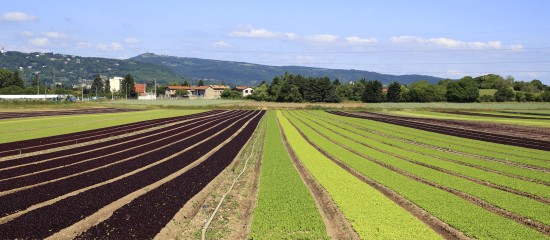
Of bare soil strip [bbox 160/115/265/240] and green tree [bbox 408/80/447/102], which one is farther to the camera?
green tree [bbox 408/80/447/102]

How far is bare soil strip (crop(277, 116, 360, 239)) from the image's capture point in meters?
12.6

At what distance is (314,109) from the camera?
112625 millimetres

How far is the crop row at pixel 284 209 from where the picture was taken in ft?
40.5

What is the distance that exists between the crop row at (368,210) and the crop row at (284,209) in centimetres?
109

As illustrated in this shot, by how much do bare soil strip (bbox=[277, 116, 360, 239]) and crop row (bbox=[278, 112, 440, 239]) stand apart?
180 mm

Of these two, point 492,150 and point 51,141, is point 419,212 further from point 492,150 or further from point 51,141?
point 51,141

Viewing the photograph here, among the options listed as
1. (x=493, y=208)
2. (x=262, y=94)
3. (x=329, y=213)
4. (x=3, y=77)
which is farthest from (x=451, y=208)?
(x=3, y=77)

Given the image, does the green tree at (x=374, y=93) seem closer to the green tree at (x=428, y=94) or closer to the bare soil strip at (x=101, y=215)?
the green tree at (x=428, y=94)

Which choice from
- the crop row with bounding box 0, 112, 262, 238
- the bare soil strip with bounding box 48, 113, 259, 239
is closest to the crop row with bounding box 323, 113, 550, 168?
the crop row with bounding box 0, 112, 262, 238

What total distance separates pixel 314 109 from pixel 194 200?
97036 millimetres

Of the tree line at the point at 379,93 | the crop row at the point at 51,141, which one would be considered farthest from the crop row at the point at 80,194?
the tree line at the point at 379,93

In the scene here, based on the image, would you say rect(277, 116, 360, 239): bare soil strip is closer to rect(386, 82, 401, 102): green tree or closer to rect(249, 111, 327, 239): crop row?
rect(249, 111, 327, 239): crop row

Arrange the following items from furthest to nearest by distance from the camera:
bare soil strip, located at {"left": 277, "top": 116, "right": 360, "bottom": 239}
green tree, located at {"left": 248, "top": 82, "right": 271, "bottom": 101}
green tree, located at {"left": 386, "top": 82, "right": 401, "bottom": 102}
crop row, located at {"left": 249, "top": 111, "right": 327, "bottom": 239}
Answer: green tree, located at {"left": 248, "top": 82, "right": 271, "bottom": 101} → green tree, located at {"left": 386, "top": 82, "right": 401, "bottom": 102} → bare soil strip, located at {"left": 277, "top": 116, "right": 360, "bottom": 239} → crop row, located at {"left": 249, "top": 111, "right": 327, "bottom": 239}

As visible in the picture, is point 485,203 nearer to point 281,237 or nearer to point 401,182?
point 401,182
